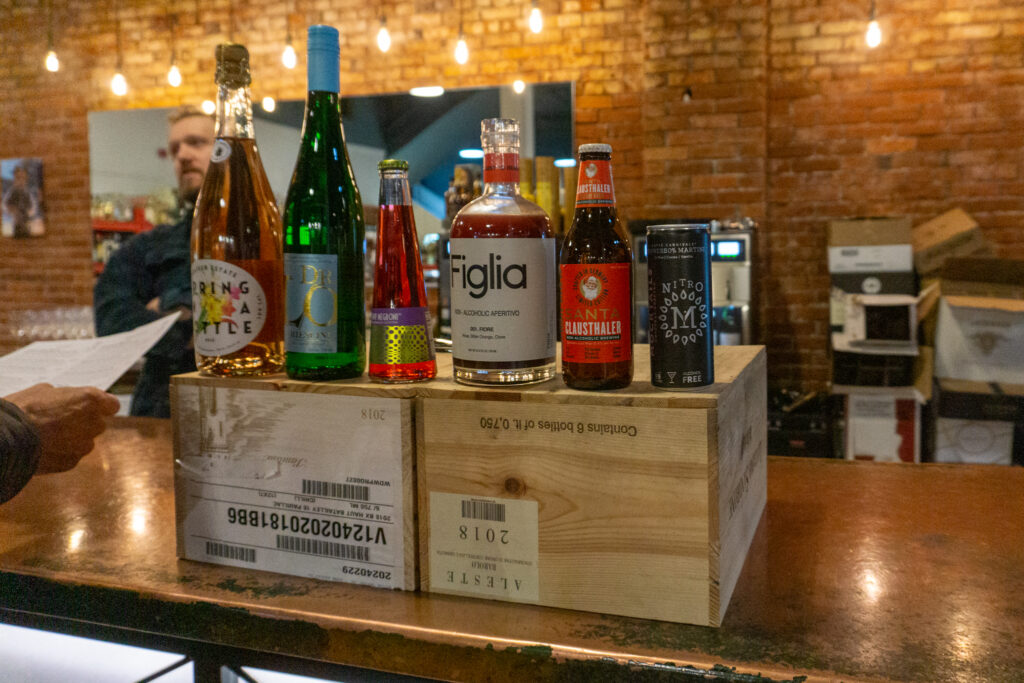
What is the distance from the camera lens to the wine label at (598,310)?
0.72m

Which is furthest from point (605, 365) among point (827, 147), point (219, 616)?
point (827, 147)

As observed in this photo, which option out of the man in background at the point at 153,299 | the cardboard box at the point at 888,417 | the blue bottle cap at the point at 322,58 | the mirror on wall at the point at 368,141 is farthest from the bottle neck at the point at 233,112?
the cardboard box at the point at 888,417

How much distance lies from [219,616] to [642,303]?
3023 mm

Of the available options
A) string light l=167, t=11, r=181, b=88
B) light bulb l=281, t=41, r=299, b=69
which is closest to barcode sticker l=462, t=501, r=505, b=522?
light bulb l=281, t=41, r=299, b=69

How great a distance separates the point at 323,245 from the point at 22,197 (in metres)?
5.85

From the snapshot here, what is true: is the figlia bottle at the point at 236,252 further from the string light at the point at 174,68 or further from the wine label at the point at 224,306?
the string light at the point at 174,68

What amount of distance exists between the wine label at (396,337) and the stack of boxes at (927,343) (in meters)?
3.12

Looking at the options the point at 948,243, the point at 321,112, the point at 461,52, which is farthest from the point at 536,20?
the point at 321,112

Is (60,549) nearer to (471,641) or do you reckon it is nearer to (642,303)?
(471,641)

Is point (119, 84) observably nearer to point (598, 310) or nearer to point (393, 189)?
point (393, 189)

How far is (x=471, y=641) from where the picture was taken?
0.69m

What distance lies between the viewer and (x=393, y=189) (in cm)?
83

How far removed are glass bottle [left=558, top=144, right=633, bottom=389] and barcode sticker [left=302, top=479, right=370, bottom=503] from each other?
0.24m

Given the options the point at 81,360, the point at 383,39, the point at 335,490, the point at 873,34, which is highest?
the point at 383,39
